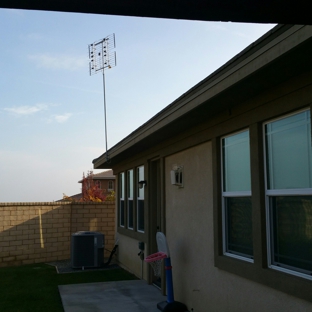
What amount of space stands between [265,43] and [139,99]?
627 centimetres

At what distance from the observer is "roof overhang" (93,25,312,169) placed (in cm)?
342

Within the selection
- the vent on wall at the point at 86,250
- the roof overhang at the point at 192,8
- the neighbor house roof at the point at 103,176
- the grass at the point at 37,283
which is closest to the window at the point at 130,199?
the vent on wall at the point at 86,250

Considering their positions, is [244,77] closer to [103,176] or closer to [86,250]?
[86,250]

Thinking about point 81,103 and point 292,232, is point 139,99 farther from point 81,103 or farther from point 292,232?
point 292,232

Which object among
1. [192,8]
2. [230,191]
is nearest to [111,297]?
[230,191]

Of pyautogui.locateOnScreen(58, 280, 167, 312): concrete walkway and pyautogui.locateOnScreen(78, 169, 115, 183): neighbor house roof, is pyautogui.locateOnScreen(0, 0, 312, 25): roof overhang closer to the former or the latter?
pyautogui.locateOnScreen(58, 280, 167, 312): concrete walkway

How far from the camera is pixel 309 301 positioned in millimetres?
3760

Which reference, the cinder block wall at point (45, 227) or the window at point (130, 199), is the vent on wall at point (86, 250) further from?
the cinder block wall at point (45, 227)

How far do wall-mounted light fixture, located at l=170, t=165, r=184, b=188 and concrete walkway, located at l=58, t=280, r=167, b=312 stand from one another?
82.6 inches

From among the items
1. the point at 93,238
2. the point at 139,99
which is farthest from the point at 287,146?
the point at 93,238

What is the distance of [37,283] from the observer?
9.52 metres

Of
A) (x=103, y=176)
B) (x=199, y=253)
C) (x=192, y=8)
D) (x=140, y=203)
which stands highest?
(x=103, y=176)

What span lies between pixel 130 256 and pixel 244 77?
7.82 m

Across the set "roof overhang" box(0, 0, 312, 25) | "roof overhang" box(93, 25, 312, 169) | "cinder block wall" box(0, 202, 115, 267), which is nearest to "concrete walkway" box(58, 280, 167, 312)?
"roof overhang" box(93, 25, 312, 169)
